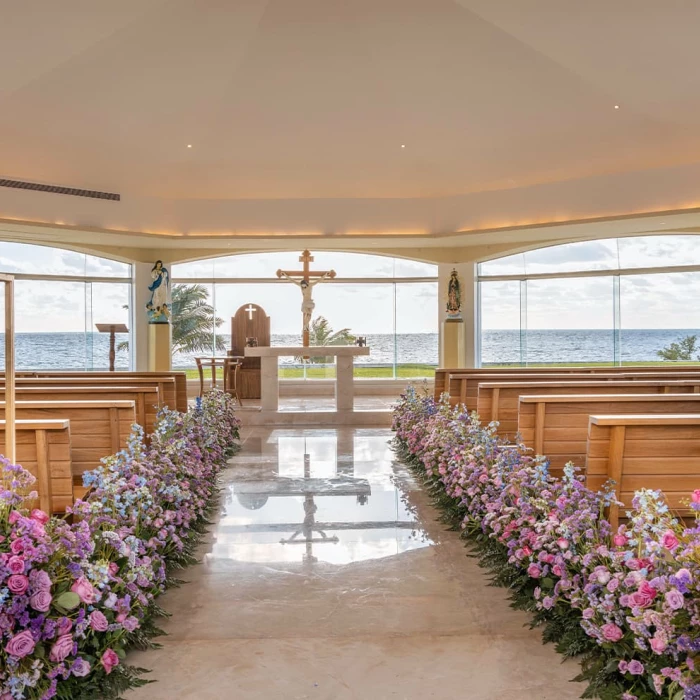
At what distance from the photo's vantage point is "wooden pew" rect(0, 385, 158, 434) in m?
4.67

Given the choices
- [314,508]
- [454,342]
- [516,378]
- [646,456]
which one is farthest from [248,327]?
[646,456]

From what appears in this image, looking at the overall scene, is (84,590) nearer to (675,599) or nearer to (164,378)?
(675,599)

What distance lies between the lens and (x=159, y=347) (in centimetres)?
1181

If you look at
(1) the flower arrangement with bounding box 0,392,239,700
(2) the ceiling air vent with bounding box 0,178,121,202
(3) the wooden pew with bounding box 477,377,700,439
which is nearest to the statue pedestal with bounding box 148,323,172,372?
(2) the ceiling air vent with bounding box 0,178,121,202

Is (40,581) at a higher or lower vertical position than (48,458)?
lower

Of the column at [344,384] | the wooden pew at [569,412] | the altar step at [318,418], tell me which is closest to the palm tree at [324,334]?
the column at [344,384]

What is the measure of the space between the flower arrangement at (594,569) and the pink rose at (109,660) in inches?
58.0

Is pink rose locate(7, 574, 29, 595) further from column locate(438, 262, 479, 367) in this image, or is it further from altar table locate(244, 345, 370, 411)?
column locate(438, 262, 479, 367)

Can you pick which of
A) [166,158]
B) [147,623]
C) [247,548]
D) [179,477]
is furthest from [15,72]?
[147,623]

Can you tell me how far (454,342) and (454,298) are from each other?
0.79m

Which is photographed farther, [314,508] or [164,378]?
[164,378]

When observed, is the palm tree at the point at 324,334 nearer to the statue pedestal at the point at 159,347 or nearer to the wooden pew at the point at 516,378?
the statue pedestal at the point at 159,347

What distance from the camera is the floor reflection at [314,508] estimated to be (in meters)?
3.50

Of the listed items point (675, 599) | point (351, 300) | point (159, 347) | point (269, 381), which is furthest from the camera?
point (351, 300)
